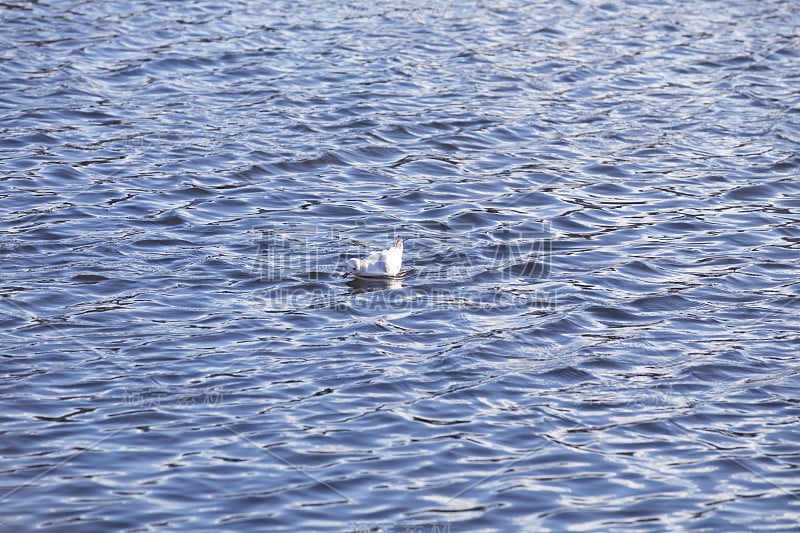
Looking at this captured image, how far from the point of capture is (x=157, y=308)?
1044cm

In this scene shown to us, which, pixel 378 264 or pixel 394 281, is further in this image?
pixel 394 281

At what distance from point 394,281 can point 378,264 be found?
0.44 m

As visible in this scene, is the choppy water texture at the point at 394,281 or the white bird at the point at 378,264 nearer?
the choppy water texture at the point at 394,281

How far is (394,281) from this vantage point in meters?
11.3

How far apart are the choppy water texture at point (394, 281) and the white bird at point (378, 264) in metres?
0.29

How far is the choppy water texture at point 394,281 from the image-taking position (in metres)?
7.89

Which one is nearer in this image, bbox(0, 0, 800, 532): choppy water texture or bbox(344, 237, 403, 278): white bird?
bbox(0, 0, 800, 532): choppy water texture

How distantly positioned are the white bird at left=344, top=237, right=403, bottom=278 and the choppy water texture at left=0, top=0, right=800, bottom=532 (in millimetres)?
289

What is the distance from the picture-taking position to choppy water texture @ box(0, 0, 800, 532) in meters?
7.89

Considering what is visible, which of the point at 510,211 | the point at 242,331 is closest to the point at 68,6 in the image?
the point at 510,211

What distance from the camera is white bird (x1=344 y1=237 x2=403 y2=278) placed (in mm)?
10945

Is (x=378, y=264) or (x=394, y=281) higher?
(x=378, y=264)

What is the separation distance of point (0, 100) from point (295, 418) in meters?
9.80

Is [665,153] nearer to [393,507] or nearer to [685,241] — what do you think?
[685,241]
